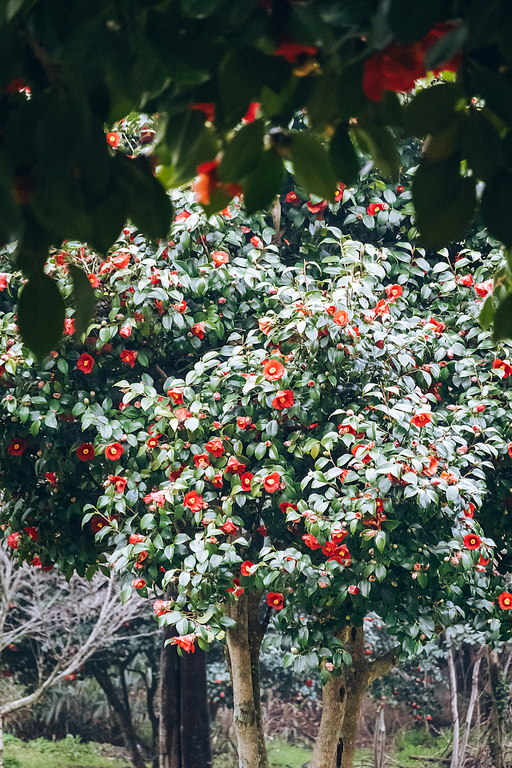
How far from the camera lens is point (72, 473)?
125 inches

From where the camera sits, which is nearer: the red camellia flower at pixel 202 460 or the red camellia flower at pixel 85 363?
the red camellia flower at pixel 202 460

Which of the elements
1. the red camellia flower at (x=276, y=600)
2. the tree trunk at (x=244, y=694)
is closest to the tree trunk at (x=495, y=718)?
the tree trunk at (x=244, y=694)

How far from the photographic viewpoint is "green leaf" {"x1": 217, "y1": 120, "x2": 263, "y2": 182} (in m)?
0.57

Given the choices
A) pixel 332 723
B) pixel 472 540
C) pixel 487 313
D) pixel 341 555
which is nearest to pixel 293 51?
pixel 487 313

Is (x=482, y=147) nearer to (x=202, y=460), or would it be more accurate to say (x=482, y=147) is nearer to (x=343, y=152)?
(x=343, y=152)

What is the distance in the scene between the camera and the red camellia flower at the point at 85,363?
117 inches

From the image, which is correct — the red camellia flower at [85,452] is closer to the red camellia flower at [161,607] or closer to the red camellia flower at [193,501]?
the red camellia flower at [193,501]

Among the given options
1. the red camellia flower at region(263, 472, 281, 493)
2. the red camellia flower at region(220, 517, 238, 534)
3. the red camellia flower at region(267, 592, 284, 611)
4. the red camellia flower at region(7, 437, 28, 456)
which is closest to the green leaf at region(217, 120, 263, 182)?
the red camellia flower at region(263, 472, 281, 493)

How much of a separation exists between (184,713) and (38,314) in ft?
15.9

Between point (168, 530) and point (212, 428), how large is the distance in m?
0.48

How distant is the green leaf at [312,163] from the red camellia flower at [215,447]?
7.25 ft

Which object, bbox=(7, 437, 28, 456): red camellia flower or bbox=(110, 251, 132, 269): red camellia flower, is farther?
bbox=(7, 437, 28, 456): red camellia flower

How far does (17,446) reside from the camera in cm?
308

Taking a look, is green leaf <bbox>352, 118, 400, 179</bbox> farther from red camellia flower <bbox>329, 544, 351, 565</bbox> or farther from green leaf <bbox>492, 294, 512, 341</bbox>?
red camellia flower <bbox>329, 544, 351, 565</bbox>
